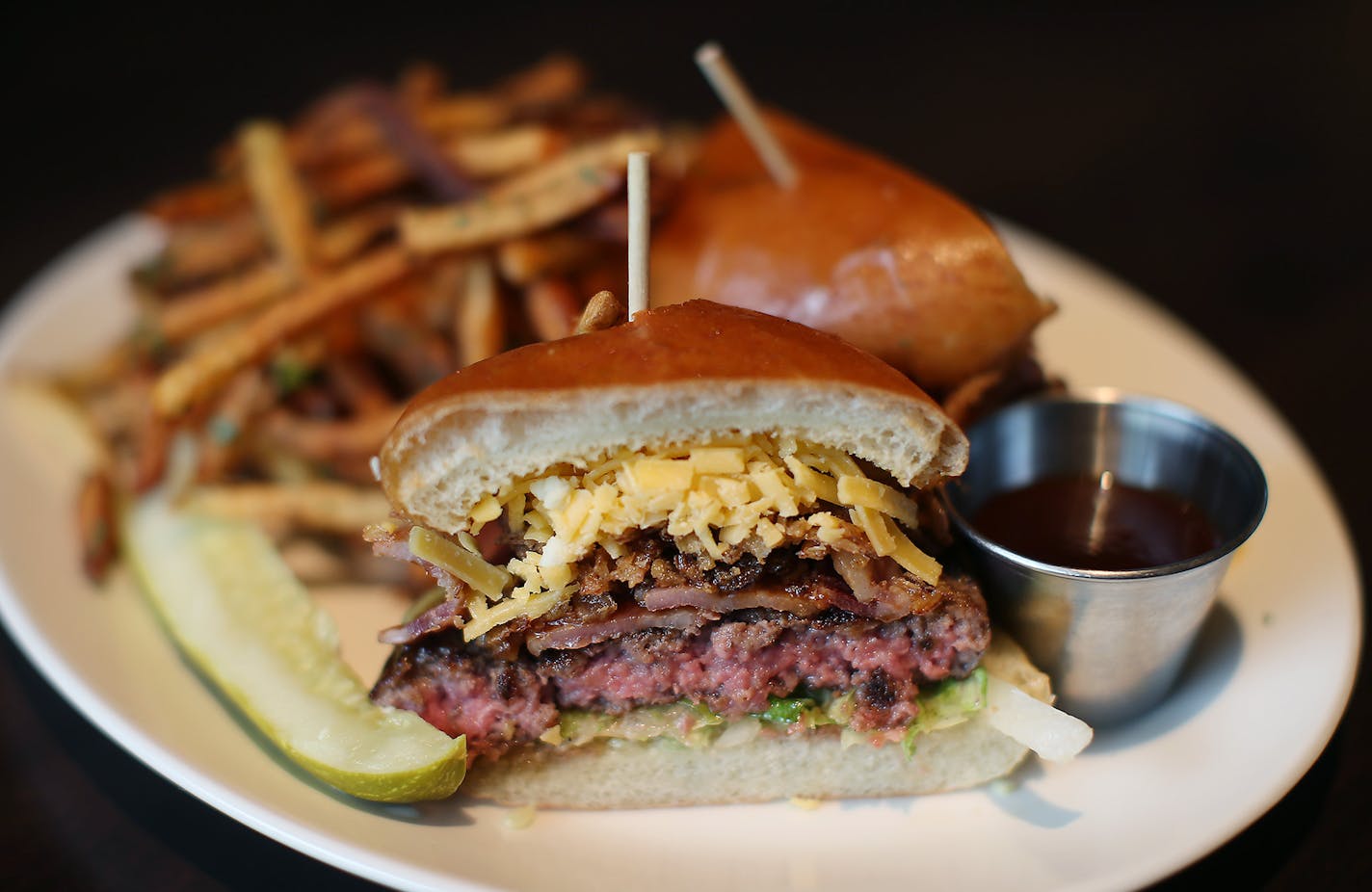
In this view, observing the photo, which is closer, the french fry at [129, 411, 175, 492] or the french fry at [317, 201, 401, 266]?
the french fry at [129, 411, 175, 492]

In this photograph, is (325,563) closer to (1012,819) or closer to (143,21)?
(1012,819)

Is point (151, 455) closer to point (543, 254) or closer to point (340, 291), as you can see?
point (340, 291)

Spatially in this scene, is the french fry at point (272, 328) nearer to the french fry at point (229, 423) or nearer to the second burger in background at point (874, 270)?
the french fry at point (229, 423)

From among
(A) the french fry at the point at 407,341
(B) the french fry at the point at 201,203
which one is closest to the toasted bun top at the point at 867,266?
(A) the french fry at the point at 407,341

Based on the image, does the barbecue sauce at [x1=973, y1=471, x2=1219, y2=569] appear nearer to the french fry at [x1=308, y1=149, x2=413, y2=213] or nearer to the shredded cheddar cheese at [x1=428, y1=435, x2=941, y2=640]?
the shredded cheddar cheese at [x1=428, y1=435, x2=941, y2=640]

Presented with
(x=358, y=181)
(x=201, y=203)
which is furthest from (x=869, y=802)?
(x=201, y=203)

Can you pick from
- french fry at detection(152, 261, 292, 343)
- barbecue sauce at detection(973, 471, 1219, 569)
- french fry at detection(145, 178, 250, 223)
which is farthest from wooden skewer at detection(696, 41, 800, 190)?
french fry at detection(145, 178, 250, 223)
